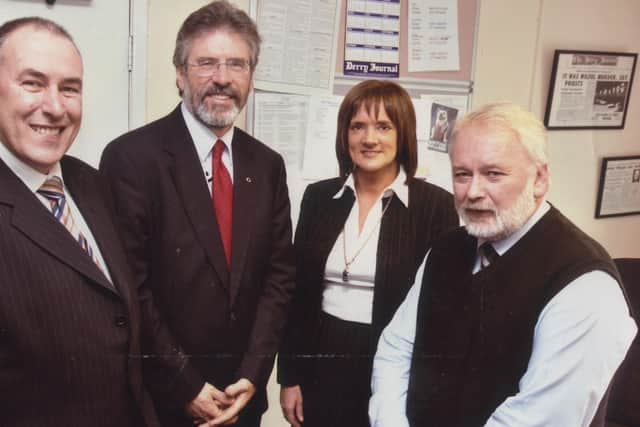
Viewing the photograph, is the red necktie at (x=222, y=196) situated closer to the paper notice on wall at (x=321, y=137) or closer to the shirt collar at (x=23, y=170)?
the shirt collar at (x=23, y=170)

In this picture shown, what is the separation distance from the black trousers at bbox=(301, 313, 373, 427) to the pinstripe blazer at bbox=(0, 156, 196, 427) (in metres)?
0.62

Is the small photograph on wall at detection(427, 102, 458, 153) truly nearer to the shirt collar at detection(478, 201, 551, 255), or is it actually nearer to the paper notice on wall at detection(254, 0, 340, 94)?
the paper notice on wall at detection(254, 0, 340, 94)

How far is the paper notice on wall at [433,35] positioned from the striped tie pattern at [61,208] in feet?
5.43

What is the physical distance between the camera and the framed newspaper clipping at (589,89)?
2.87 m

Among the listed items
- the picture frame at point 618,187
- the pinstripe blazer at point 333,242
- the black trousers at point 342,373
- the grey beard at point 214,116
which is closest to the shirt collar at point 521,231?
the pinstripe blazer at point 333,242

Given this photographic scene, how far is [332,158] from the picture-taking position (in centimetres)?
246

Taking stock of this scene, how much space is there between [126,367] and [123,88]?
105 cm

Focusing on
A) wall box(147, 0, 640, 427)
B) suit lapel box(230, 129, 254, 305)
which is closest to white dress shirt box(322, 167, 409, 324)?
suit lapel box(230, 129, 254, 305)

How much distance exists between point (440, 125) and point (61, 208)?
70.3 inches

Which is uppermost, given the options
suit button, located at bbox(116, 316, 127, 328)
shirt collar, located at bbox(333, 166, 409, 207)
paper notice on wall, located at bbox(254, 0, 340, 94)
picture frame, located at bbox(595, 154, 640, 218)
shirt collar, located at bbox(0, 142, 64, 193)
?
paper notice on wall, located at bbox(254, 0, 340, 94)

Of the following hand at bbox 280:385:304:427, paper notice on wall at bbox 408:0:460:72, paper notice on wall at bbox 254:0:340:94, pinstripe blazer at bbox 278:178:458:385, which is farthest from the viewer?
paper notice on wall at bbox 408:0:460:72

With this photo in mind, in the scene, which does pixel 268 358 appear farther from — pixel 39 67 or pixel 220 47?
pixel 39 67

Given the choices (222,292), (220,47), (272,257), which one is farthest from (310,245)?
(220,47)

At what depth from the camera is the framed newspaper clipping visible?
2865 millimetres
